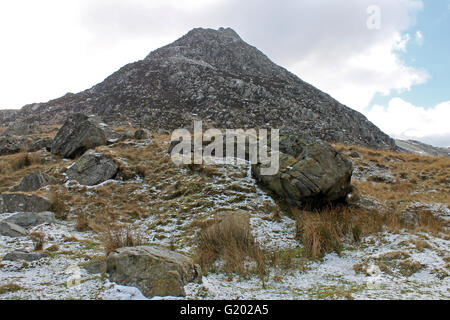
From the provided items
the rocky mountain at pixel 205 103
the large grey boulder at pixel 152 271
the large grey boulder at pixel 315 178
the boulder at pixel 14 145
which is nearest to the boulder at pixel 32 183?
the boulder at pixel 14 145

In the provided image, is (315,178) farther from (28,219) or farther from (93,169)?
(93,169)

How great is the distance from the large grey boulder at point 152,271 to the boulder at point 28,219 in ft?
14.7

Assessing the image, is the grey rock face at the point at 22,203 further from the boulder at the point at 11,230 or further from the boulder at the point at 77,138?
the boulder at the point at 77,138

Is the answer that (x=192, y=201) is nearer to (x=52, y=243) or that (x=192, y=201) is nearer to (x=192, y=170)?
(x=192, y=170)

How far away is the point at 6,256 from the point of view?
218 inches

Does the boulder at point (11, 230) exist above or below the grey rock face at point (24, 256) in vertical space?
above

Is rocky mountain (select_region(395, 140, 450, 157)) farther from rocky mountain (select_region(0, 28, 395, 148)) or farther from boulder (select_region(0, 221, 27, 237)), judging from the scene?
boulder (select_region(0, 221, 27, 237))

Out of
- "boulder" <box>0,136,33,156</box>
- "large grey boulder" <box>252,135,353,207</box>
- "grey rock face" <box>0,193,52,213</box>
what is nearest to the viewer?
"grey rock face" <box>0,193,52,213</box>

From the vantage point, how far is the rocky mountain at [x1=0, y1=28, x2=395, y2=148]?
1379 inches

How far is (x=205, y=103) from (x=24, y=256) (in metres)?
35.2

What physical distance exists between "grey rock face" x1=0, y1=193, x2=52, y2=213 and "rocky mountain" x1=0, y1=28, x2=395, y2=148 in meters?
23.1

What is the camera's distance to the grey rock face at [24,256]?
5519mm

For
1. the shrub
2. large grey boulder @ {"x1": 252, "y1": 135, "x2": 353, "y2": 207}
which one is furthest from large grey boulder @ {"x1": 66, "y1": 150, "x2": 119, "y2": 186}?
large grey boulder @ {"x1": 252, "y1": 135, "x2": 353, "y2": 207}

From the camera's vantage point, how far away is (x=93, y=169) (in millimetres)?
12281
